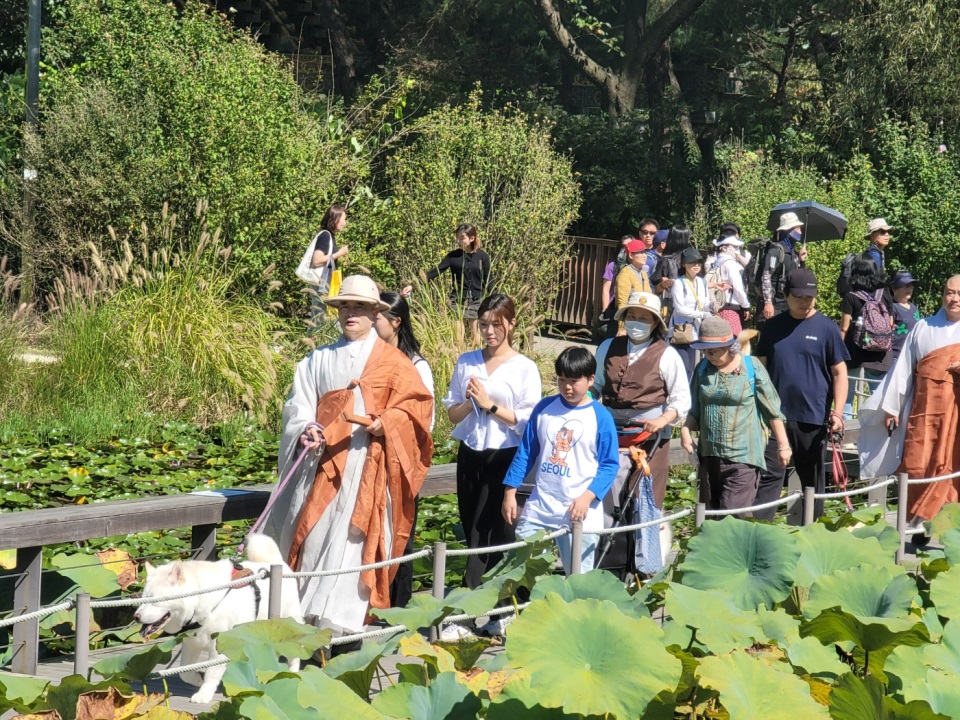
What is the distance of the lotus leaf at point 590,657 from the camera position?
10.4ft

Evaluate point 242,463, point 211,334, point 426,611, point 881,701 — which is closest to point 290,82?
point 211,334

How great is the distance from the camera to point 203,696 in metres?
4.93

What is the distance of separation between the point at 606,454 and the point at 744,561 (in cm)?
154

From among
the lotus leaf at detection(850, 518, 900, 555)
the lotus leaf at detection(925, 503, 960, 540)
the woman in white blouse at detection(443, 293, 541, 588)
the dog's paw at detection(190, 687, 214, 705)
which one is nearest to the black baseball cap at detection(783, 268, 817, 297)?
the lotus leaf at detection(925, 503, 960, 540)

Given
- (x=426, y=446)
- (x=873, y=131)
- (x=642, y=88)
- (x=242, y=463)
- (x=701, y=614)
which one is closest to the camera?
(x=701, y=614)

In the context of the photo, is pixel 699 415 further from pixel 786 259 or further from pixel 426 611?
pixel 786 259

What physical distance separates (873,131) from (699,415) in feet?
56.4

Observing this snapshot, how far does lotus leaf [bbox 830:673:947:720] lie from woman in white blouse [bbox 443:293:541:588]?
3302 millimetres

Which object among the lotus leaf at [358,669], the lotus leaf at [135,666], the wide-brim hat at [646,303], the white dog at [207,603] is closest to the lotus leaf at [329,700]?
the lotus leaf at [358,669]

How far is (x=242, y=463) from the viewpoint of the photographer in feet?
31.8

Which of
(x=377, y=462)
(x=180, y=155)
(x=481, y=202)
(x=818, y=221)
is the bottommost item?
(x=377, y=462)

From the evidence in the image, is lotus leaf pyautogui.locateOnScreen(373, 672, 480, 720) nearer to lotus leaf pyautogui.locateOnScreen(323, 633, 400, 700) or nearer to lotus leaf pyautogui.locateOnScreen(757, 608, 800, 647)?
lotus leaf pyautogui.locateOnScreen(323, 633, 400, 700)

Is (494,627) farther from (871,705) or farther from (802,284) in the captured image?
(871,705)

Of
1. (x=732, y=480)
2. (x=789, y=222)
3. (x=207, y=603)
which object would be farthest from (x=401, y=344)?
(x=789, y=222)
